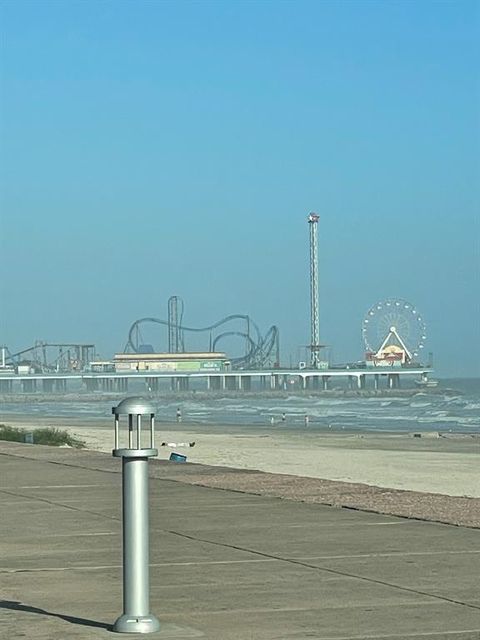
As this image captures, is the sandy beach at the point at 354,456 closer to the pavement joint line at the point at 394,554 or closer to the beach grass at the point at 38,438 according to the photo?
the beach grass at the point at 38,438

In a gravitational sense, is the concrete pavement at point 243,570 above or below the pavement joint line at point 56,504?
below

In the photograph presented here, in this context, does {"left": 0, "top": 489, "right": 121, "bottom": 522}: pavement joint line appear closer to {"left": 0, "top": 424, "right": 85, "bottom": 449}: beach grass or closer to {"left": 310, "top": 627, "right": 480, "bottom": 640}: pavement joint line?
{"left": 310, "top": 627, "right": 480, "bottom": 640}: pavement joint line

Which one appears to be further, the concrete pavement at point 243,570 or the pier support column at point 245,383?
the pier support column at point 245,383

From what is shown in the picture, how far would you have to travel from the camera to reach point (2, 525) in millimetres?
11328

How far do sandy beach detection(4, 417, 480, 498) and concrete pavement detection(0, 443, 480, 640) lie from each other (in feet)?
28.0

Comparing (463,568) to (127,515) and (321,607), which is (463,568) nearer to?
(321,607)

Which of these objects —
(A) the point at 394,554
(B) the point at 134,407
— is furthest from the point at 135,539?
(A) the point at 394,554

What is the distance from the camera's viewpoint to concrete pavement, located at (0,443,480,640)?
6883 mm

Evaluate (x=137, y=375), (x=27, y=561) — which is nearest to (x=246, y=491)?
(x=27, y=561)

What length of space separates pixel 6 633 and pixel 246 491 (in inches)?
280

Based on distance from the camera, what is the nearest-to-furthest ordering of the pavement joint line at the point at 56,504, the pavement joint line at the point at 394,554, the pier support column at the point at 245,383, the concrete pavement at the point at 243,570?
1. the concrete pavement at the point at 243,570
2. the pavement joint line at the point at 394,554
3. the pavement joint line at the point at 56,504
4. the pier support column at the point at 245,383

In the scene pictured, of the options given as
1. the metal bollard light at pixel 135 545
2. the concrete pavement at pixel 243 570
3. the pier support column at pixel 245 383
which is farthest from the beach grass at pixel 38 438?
the pier support column at pixel 245 383

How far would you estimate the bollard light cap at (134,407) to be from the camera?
672cm

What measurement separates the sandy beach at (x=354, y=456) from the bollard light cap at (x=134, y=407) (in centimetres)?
1309
